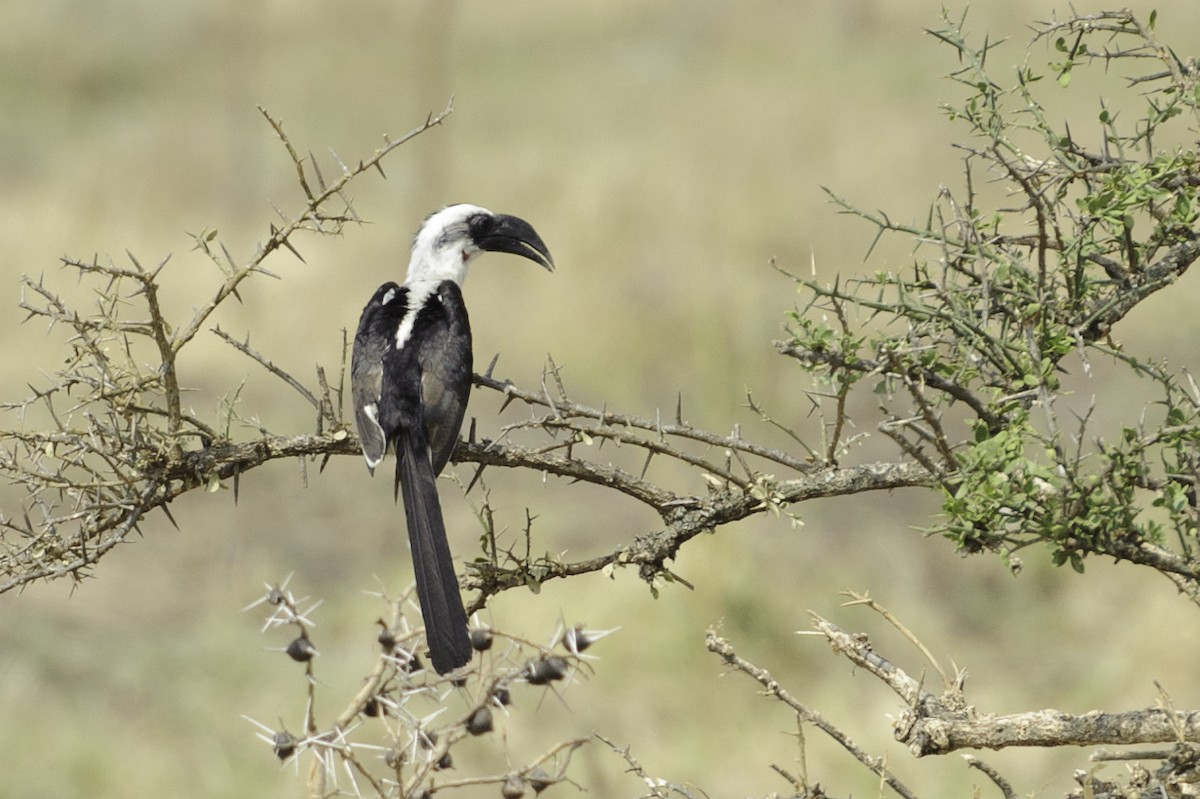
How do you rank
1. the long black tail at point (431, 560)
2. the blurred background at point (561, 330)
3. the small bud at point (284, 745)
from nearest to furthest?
the small bud at point (284, 745), the long black tail at point (431, 560), the blurred background at point (561, 330)

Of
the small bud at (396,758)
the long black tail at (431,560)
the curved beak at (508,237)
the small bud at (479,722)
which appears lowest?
the small bud at (396,758)

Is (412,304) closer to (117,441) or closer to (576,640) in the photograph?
(117,441)

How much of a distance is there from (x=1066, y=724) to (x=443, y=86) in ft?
44.6

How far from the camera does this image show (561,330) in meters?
11.8

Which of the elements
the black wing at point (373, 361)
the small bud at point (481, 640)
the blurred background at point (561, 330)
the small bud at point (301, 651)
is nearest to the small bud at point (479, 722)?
the small bud at point (481, 640)

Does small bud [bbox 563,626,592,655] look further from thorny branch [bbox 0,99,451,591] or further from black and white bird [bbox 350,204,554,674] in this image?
black and white bird [bbox 350,204,554,674]

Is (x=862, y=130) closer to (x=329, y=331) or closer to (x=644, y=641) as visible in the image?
(x=329, y=331)

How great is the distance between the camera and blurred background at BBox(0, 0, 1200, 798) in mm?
8055

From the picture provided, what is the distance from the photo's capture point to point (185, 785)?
749 centimetres

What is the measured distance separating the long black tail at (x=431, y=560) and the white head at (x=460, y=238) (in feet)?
3.82

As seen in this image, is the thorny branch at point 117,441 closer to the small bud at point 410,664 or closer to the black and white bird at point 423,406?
the black and white bird at point 423,406

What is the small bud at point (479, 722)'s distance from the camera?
1812 mm

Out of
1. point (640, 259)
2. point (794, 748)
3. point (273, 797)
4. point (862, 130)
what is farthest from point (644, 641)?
point (862, 130)

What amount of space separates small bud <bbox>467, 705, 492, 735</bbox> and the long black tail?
40.3 inches
